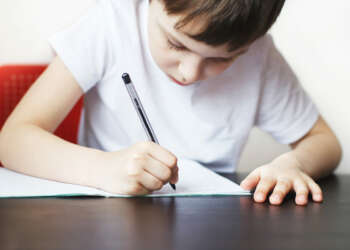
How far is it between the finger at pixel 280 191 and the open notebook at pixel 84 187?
0.04 m

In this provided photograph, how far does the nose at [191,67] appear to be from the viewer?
Answer: 0.69 meters

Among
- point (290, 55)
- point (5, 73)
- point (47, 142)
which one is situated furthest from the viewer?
point (290, 55)

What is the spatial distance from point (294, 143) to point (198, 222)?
1.92 ft

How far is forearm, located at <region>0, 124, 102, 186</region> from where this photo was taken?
2.20 ft

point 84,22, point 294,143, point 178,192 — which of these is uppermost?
point 84,22

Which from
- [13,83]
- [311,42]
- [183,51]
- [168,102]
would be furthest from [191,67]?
[311,42]

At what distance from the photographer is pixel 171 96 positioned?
930 mm

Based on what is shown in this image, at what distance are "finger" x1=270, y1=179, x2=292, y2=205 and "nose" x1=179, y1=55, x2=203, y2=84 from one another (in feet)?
0.60

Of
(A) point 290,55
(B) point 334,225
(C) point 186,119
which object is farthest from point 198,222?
(A) point 290,55

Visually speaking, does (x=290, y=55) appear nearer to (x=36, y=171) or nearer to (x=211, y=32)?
(x=211, y=32)

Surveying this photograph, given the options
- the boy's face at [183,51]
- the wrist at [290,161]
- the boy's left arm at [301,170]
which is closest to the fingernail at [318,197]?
the boy's left arm at [301,170]

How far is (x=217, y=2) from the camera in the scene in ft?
2.10

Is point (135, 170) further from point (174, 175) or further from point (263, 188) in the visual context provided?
point (263, 188)

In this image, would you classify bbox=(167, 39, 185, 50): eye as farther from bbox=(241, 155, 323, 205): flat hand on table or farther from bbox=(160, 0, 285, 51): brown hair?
bbox=(241, 155, 323, 205): flat hand on table
